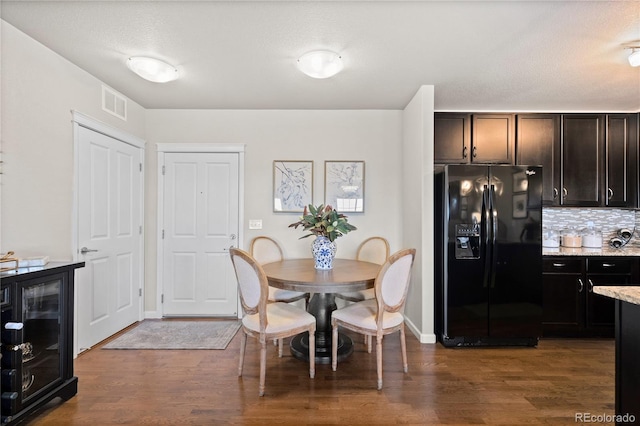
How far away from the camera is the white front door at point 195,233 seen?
362 cm

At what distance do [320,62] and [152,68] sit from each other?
4.42 ft

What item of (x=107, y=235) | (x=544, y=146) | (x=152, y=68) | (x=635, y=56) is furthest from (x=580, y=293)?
(x=107, y=235)

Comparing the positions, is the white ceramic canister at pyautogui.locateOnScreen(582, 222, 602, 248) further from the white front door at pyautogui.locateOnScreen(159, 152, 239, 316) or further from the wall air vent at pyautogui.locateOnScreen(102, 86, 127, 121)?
the wall air vent at pyautogui.locateOnScreen(102, 86, 127, 121)

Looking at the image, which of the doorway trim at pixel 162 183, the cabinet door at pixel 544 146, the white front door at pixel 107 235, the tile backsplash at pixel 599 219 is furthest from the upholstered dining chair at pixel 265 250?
the tile backsplash at pixel 599 219

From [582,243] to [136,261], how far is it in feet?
16.7

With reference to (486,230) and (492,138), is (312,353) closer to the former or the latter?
(486,230)

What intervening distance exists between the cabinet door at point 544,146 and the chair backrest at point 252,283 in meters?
3.13

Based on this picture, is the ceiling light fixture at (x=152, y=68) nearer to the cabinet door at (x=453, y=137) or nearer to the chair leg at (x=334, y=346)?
the chair leg at (x=334, y=346)

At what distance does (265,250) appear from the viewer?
3.32m

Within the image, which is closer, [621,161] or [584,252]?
[584,252]

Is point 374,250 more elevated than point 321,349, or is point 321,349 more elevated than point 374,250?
point 374,250

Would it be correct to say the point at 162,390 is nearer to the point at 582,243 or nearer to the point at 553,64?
the point at 553,64

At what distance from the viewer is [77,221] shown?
8.51ft

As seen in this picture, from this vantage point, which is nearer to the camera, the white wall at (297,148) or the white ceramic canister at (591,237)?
the white ceramic canister at (591,237)
